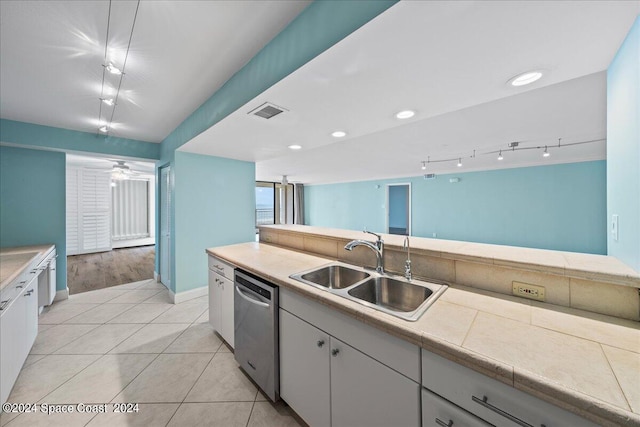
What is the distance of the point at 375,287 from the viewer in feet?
5.21

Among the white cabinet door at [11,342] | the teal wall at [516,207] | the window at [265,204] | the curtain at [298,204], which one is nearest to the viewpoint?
the white cabinet door at [11,342]

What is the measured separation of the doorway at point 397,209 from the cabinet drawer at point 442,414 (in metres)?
7.61

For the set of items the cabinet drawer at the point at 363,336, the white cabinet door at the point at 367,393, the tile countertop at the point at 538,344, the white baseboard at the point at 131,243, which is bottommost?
the white baseboard at the point at 131,243

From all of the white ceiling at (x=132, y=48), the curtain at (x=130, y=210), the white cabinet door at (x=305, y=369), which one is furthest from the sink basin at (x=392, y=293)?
the curtain at (x=130, y=210)

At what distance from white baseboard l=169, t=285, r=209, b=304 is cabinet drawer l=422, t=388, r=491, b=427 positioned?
341cm

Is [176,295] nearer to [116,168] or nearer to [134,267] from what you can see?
[134,267]

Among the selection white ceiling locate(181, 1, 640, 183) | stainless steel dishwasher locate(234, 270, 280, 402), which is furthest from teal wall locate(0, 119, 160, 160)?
stainless steel dishwasher locate(234, 270, 280, 402)

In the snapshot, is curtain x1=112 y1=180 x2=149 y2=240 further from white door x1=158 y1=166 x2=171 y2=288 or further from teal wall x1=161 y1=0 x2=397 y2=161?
teal wall x1=161 y1=0 x2=397 y2=161

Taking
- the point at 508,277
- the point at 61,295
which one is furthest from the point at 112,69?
the point at 61,295

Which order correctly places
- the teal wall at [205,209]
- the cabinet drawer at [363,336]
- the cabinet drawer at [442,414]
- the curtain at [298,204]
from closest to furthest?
the cabinet drawer at [442,414]
the cabinet drawer at [363,336]
the teal wall at [205,209]
the curtain at [298,204]

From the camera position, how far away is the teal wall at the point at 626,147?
3.16 ft

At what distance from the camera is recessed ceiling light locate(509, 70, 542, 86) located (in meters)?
1.35

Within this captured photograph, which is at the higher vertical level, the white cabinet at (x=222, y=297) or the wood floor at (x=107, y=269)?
the white cabinet at (x=222, y=297)

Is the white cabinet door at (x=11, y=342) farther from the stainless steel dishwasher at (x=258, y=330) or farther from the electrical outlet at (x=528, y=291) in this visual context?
the electrical outlet at (x=528, y=291)
